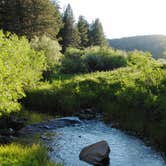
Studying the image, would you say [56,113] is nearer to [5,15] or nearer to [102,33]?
[5,15]

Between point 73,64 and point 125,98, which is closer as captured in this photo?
point 125,98

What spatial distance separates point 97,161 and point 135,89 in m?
7.21

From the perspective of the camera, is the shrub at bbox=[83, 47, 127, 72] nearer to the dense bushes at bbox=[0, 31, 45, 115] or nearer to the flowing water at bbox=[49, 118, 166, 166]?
the dense bushes at bbox=[0, 31, 45, 115]

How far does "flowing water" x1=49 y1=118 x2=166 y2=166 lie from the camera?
1144 cm

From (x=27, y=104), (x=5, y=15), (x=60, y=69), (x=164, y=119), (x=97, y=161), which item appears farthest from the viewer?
(x=5, y=15)

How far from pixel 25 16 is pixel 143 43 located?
359 feet

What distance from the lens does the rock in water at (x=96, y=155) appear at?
1100 cm

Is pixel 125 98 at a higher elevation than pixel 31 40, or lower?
lower

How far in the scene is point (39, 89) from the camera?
20656mm

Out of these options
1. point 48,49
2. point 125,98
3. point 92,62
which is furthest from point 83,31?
point 125,98

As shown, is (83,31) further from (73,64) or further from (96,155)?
A: (96,155)

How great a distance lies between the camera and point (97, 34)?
68375mm

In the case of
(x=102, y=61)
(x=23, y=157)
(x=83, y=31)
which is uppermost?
(x=83, y=31)

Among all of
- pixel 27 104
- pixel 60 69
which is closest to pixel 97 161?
pixel 27 104
